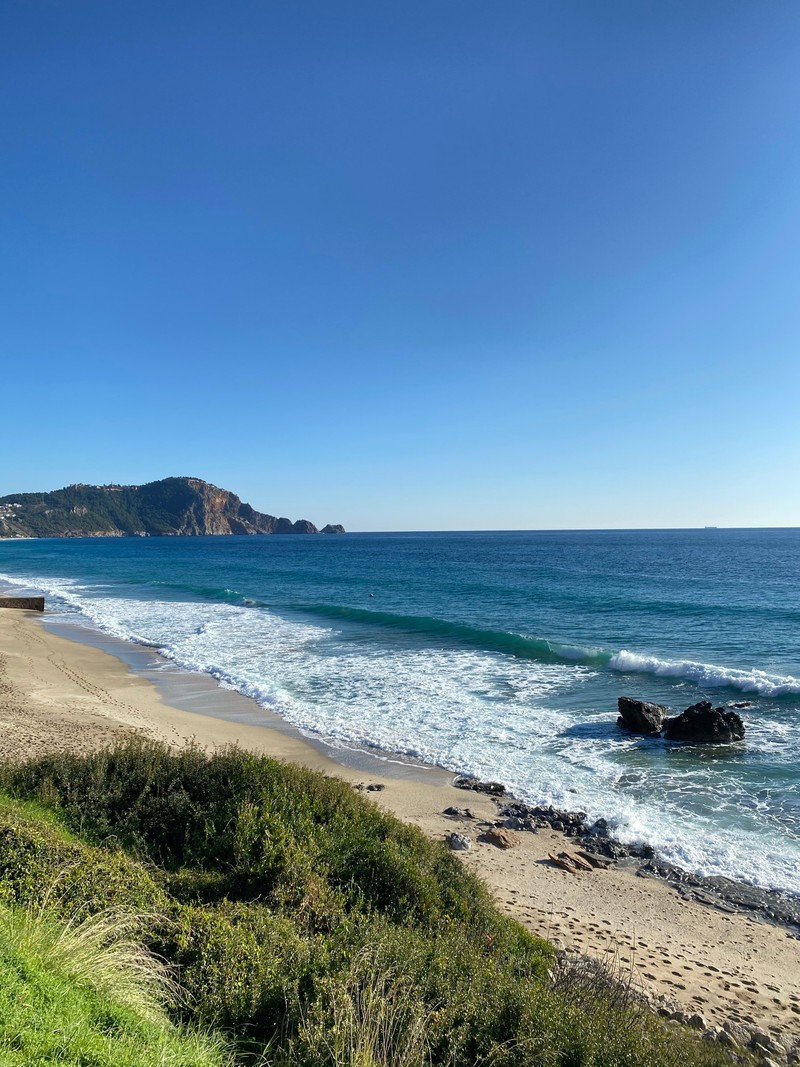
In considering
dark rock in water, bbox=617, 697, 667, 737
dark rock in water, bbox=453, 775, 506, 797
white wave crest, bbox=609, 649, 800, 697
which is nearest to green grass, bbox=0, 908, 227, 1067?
dark rock in water, bbox=453, 775, 506, 797

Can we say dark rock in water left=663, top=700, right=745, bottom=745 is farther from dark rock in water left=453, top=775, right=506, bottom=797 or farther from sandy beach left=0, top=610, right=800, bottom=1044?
sandy beach left=0, top=610, right=800, bottom=1044

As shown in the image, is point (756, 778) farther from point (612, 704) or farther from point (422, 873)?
point (422, 873)

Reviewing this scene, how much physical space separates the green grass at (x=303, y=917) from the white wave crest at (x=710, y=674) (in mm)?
17372

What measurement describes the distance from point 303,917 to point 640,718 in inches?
521

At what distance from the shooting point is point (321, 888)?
671cm

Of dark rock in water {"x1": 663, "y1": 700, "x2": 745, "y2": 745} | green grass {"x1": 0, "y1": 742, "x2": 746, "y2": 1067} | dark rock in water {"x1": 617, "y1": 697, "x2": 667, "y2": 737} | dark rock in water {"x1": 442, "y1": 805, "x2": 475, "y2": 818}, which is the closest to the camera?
green grass {"x1": 0, "y1": 742, "x2": 746, "y2": 1067}

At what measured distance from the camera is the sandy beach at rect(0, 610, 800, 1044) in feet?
23.5

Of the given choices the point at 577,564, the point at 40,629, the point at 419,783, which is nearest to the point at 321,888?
the point at 419,783

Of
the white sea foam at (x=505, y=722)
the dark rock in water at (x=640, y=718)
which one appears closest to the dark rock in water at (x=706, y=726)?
the dark rock in water at (x=640, y=718)

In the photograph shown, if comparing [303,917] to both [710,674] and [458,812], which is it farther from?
[710,674]

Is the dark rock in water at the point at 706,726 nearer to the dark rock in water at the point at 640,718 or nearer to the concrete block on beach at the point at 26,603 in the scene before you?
Answer: the dark rock in water at the point at 640,718

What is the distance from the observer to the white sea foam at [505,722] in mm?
11297

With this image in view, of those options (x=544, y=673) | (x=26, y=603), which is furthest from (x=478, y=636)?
(x=26, y=603)

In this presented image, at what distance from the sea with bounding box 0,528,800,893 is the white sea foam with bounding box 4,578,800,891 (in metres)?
0.07
